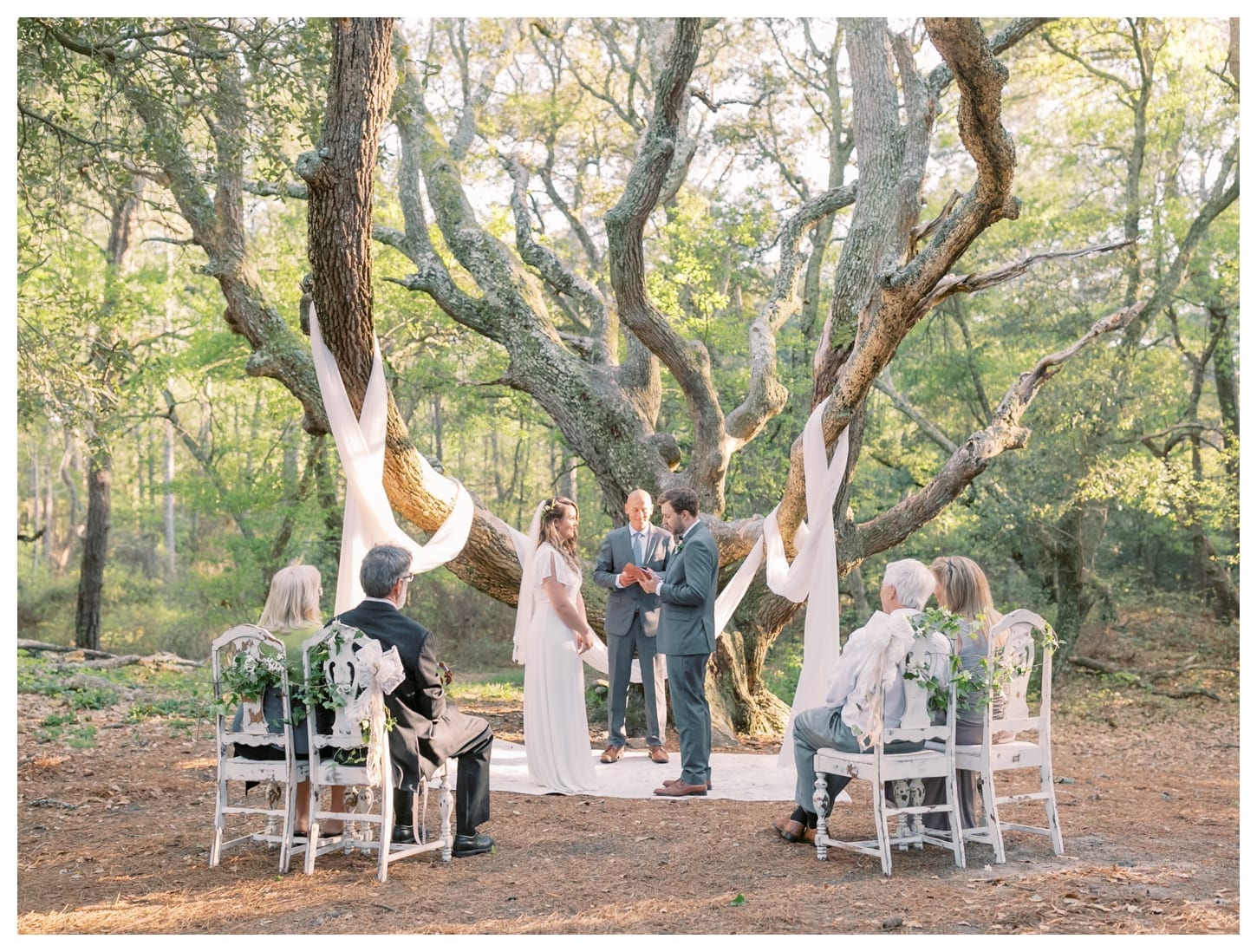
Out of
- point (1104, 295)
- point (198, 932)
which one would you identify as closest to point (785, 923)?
point (198, 932)

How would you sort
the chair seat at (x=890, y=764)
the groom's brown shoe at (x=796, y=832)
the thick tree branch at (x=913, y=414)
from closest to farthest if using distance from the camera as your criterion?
the chair seat at (x=890, y=764) → the groom's brown shoe at (x=796, y=832) → the thick tree branch at (x=913, y=414)

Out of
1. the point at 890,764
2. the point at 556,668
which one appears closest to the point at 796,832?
the point at 890,764

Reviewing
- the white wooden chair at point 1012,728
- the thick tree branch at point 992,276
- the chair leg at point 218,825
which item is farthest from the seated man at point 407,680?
the thick tree branch at point 992,276

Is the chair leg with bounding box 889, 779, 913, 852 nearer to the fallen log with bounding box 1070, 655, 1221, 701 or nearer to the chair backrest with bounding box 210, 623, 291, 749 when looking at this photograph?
the chair backrest with bounding box 210, 623, 291, 749

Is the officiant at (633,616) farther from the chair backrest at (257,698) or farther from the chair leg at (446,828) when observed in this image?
the chair backrest at (257,698)

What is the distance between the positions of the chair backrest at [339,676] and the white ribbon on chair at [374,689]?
1cm

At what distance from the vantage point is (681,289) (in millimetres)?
12938

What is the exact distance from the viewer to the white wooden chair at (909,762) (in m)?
4.48

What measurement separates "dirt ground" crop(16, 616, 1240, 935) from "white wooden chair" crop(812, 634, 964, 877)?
0.35ft

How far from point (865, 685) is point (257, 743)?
93.4 inches

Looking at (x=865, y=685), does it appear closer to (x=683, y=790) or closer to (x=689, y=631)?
(x=689, y=631)

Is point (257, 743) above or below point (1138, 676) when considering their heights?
above

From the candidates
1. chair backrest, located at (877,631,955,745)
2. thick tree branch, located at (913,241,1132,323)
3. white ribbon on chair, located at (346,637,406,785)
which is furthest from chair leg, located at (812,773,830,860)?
thick tree branch, located at (913,241,1132,323)

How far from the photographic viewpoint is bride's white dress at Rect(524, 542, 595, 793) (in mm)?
6312
